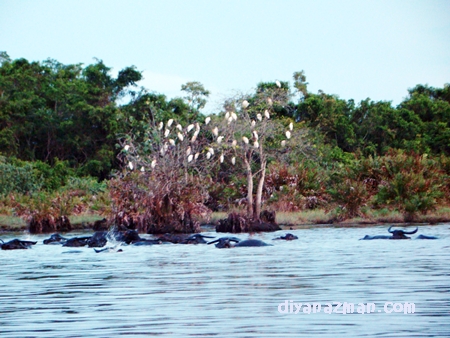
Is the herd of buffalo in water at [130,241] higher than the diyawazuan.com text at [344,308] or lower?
higher

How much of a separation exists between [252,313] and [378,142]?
3749cm

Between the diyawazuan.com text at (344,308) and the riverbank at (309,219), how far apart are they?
18.8 meters

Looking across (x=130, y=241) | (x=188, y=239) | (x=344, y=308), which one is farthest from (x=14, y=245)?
(x=344, y=308)

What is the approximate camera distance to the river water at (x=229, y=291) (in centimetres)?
777

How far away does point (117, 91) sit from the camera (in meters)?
48.4

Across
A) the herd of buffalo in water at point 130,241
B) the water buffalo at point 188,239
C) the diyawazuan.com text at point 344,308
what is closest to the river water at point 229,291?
the diyawazuan.com text at point 344,308

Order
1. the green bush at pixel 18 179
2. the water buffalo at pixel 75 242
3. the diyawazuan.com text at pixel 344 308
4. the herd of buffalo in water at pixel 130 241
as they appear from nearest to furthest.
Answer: the diyawazuan.com text at pixel 344 308, the herd of buffalo in water at pixel 130 241, the water buffalo at pixel 75 242, the green bush at pixel 18 179

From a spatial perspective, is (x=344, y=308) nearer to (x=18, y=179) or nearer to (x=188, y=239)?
(x=188, y=239)

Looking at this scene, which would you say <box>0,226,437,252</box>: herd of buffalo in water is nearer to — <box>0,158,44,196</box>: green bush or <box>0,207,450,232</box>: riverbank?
<box>0,207,450,232</box>: riverbank

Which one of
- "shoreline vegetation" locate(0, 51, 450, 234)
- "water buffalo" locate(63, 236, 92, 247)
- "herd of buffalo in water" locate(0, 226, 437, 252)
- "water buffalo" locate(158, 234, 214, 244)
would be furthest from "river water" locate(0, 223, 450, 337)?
"shoreline vegetation" locate(0, 51, 450, 234)

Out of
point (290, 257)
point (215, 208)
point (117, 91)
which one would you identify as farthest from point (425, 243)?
point (117, 91)

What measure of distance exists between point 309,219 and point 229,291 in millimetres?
19423

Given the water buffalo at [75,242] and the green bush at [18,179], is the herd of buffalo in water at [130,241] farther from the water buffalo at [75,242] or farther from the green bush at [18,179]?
the green bush at [18,179]

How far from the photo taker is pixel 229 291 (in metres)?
10.6
